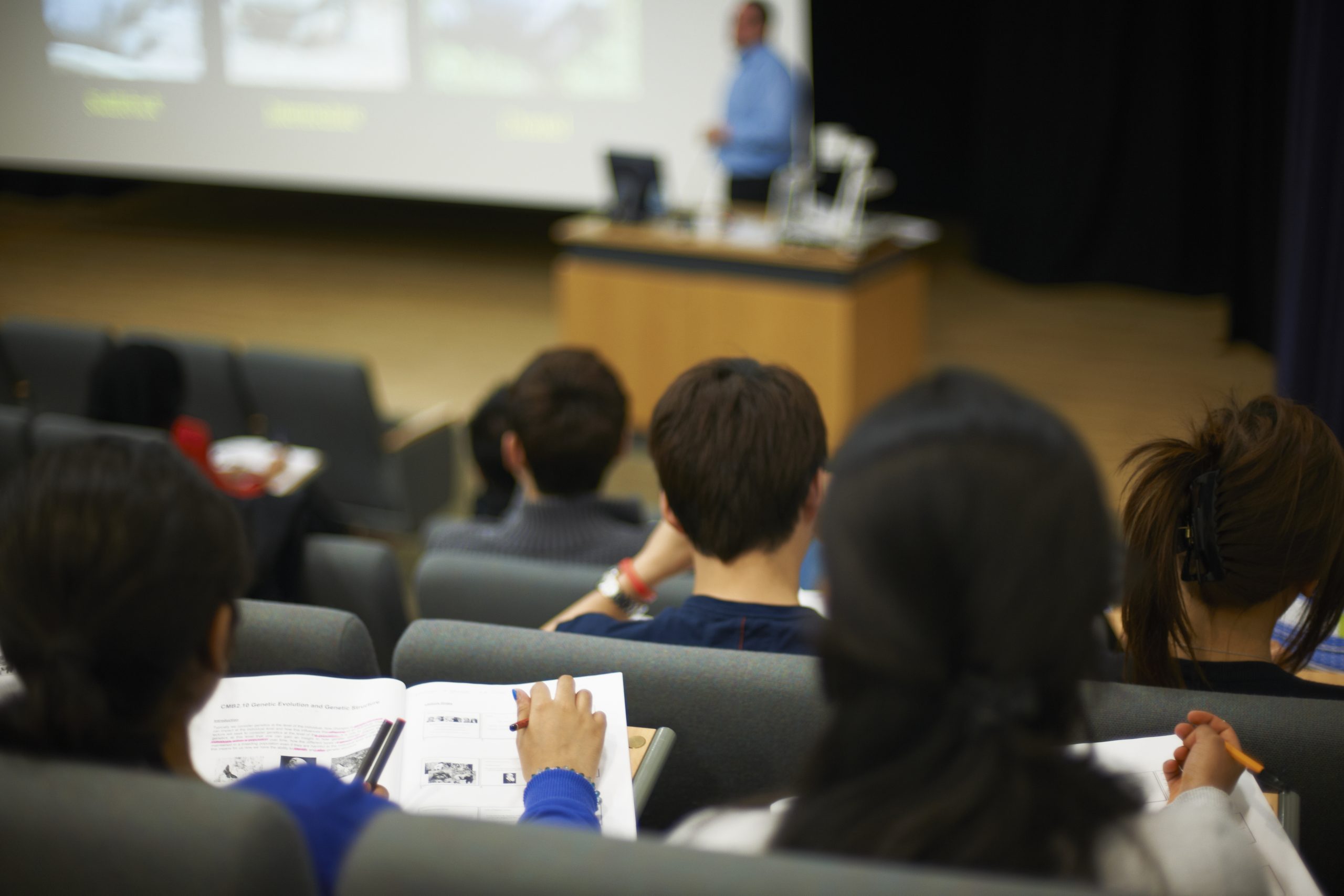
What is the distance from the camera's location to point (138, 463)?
0.98 m

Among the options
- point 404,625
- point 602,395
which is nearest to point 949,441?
point 602,395

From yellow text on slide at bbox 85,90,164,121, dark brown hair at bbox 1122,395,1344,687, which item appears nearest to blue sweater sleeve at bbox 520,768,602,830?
dark brown hair at bbox 1122,395,1344,687

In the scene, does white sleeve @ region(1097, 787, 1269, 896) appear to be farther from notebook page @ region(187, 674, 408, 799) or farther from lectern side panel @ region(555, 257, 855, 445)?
lectern side panel @ region(555, 257, 855, 445)

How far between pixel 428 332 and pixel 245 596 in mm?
4057

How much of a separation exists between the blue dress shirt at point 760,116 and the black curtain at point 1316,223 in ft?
7.67

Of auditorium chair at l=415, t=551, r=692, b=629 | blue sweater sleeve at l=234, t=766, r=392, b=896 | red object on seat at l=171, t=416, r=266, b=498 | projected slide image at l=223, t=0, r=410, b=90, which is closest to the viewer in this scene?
blue sweater sleeve at l=234, t=766, r=392, b=896

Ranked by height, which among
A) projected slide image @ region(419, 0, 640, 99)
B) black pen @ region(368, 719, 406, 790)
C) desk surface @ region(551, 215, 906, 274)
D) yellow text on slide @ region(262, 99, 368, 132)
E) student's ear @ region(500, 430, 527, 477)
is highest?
projected slide image @ region(419, 0, 640, 99)

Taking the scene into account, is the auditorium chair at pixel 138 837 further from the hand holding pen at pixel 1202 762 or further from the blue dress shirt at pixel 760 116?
the blue dress shirt at pixel 760 116

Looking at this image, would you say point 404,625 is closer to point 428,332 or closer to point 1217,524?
point 1217,524

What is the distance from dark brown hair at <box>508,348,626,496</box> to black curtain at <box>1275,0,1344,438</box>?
2.19 m

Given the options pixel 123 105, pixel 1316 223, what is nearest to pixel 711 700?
pixel 1316 223

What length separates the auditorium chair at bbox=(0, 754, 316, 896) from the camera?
2.80 ft

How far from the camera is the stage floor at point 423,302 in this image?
5.23m

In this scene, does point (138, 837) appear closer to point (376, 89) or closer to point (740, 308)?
point (740, 308)
